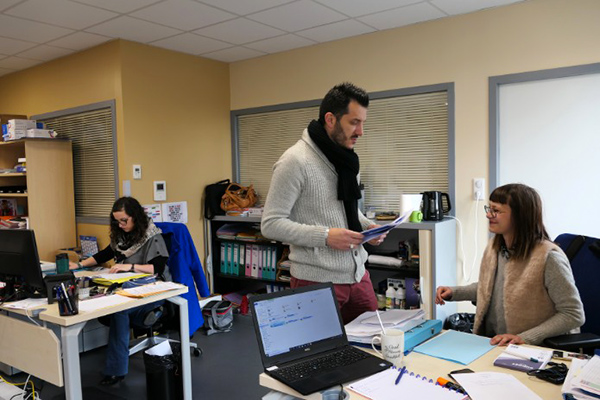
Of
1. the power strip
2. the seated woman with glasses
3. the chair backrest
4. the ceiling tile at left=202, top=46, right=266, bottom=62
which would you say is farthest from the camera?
the ceiling tile at left=202, top=46, right=266, bottom=62

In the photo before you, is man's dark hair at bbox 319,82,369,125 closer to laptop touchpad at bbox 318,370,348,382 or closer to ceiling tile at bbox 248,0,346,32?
laptop touchpad at bbox 318,370,348,382

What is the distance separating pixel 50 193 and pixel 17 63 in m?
1.55

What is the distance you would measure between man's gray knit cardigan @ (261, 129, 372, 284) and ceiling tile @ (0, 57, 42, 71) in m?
4.03

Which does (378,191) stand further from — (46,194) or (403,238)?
(46,194)

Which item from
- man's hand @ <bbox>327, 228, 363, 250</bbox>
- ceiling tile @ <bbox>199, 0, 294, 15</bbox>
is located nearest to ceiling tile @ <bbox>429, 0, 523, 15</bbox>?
ceiling tile @ <bbox>199, 0, 294, 15</bbox>

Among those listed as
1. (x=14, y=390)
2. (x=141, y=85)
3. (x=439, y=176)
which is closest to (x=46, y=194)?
(x=141, y=85)

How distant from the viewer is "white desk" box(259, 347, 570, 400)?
1323 mm

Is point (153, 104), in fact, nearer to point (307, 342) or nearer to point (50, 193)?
point (50, 193)

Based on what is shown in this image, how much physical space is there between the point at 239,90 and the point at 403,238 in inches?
92.7

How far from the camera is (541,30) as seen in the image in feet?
10.9

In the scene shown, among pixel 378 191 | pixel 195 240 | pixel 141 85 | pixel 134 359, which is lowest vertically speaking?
pixel 134 359

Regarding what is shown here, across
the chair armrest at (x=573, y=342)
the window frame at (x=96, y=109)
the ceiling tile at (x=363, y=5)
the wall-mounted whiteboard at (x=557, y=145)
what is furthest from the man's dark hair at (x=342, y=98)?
the window frame at (x=96, y=109)

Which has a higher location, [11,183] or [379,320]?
[11,183]

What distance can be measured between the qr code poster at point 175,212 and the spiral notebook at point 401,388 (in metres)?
3.36
